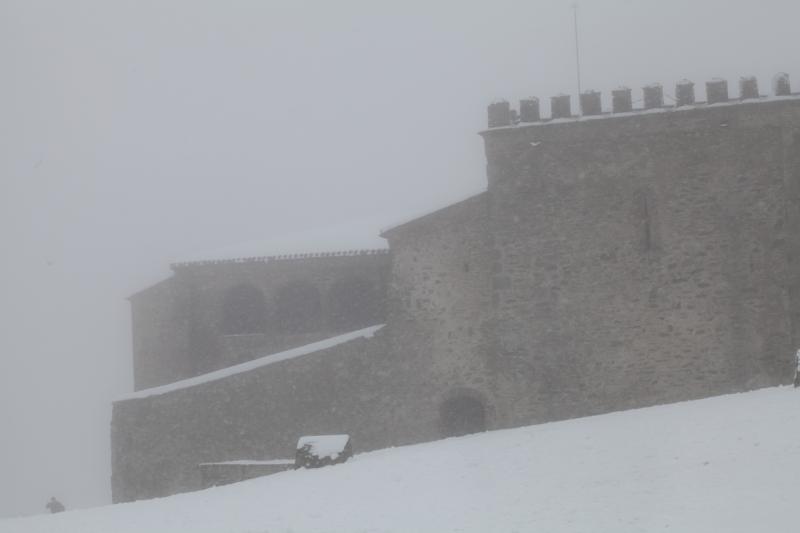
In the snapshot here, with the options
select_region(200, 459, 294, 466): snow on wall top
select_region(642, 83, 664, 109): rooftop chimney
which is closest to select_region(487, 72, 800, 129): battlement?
select_region(642, 83, 664, 109): rooftop chimney

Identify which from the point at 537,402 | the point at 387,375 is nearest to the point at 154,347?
the point at 387,375

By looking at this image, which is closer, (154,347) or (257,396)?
(257,396)

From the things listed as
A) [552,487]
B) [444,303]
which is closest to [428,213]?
[444,303]

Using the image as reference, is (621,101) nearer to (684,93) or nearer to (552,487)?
(684,93)

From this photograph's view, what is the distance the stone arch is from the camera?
2817 cm

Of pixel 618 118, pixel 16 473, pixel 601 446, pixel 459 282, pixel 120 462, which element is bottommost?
pixel 16 473

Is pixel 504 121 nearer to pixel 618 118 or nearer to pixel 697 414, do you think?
pixel 618 118

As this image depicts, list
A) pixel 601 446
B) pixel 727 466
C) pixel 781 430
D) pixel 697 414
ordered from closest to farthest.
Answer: pixel 727 466, pixel 781 430, pixel 601 446, pixel 697 414

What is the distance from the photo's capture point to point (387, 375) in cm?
2802

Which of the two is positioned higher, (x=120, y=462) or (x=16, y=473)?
(x=120, y=462)

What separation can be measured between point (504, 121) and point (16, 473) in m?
24.7

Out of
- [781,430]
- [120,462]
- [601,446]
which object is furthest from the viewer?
[120,462]

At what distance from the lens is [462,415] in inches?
1117

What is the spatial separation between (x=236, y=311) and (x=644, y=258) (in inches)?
476
